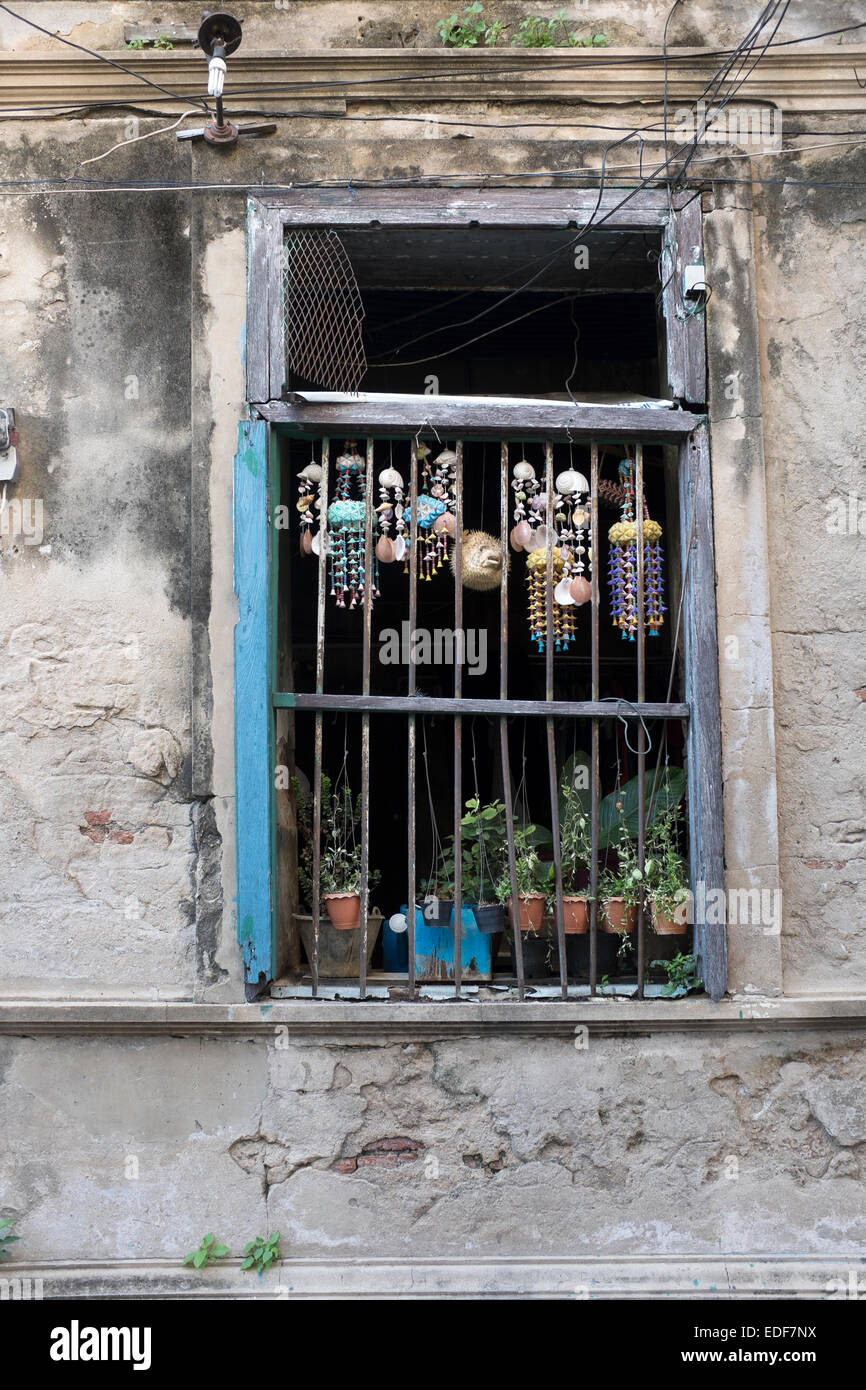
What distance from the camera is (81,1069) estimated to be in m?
3.81

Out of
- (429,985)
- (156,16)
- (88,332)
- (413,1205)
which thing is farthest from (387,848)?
(156,16)

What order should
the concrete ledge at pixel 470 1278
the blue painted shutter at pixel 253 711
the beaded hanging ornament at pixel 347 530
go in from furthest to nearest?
the beaded hanging ornament at pixel 347 530 < the blue painted shutter at pixel 253 711 < the concrete ledge at pixel 470 1278

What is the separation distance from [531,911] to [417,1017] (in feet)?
1.89

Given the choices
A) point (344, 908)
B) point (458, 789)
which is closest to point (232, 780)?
point (344, 908)

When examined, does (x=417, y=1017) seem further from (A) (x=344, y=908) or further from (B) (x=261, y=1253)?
(B) (x=261, y=1253)

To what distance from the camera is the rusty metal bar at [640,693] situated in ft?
12.8

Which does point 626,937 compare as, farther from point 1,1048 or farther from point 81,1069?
point 1,1048

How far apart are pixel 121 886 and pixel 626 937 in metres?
1.88

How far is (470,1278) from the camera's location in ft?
12.1

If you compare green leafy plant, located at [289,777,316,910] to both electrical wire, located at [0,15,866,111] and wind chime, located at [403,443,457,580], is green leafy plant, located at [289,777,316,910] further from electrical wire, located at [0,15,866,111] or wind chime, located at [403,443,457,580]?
electrical wire, located at [0,15,866,111]

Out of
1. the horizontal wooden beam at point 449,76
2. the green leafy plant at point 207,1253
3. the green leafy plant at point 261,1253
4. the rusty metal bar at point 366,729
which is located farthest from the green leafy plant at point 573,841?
the horizontal wooden beam at point 449,76

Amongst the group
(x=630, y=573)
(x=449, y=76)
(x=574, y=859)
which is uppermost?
(x=449, y=76)

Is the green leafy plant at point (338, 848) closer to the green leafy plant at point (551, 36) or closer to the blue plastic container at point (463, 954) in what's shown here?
the blue plastic container at point (463, 954)

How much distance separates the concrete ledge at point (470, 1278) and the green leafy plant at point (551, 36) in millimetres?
4423
